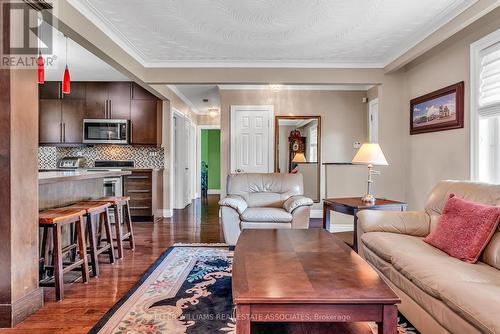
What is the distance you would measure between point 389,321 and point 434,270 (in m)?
0.59

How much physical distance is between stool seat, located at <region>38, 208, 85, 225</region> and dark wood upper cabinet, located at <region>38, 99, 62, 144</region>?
12.2 ft

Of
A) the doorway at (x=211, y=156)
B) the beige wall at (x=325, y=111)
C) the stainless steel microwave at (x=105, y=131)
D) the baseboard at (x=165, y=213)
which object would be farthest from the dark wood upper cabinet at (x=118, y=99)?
the doorway at (x=211, y=156)

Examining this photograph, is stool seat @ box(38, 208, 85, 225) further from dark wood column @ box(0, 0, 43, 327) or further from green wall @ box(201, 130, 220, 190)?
green wall @ box(201, 130, 220, 190)

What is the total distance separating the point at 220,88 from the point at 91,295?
4.30m

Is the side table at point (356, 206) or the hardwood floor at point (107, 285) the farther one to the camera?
the side table at point (356, 206)

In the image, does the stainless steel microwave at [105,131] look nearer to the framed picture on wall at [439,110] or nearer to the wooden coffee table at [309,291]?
the wooden coffee table at [309,291]

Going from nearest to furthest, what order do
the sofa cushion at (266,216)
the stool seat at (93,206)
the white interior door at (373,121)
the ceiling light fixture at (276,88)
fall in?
1. the stool seat at (93,206)
2. the sofa cushion at (266,216)
3. the white interior door at (373,121)
4. the ceiling light fixture at (276,88)

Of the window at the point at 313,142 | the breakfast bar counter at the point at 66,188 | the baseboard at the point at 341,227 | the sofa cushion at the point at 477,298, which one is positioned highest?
the window at the point at 313,142

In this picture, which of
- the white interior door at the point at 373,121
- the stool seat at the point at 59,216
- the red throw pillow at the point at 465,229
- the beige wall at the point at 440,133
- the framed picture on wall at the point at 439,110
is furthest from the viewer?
the white interior door at the point at 373,121

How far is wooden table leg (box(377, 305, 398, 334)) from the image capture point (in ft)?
4.56

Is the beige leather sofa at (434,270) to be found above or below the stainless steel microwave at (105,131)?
below

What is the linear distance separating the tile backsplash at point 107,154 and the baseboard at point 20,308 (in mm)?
3992

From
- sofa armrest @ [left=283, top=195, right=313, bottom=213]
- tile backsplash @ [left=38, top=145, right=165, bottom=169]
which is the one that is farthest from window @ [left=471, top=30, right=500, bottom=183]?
tile backsplash @ [left=38, top=145, right=165, bottom=169]

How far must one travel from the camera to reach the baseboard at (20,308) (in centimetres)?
206
